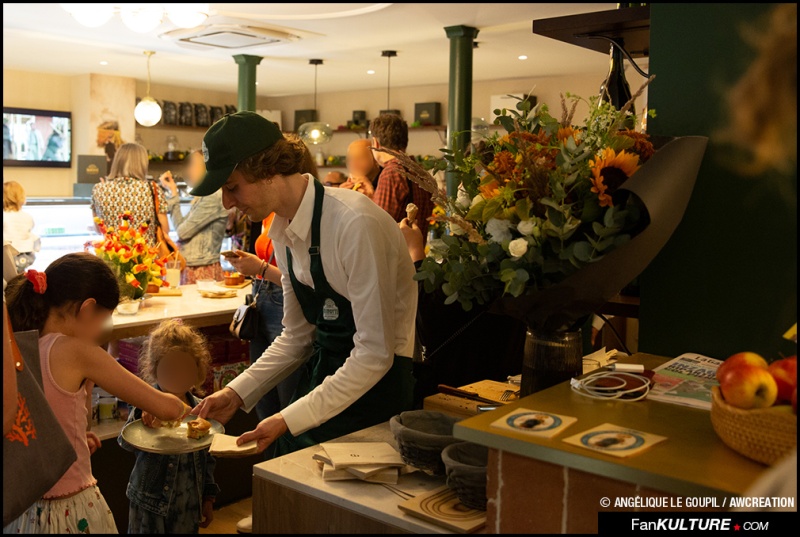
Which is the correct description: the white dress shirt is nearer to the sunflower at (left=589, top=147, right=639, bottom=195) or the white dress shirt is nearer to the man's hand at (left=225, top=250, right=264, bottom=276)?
the sunflower at (left=589, top=147, right=639, bottom=195)

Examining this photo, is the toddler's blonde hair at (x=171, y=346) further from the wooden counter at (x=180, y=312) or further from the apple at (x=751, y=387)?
the apple at (x=751, y=387)

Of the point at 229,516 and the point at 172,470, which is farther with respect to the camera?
the point at 229,516

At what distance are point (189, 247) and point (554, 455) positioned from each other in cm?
438

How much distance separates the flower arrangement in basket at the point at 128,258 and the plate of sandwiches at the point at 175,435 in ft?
5.05

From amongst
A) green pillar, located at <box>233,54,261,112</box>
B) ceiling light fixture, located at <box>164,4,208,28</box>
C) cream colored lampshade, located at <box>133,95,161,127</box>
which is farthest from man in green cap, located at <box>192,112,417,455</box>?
cream colored lampshade, located at <box>133,95,161,127</box>

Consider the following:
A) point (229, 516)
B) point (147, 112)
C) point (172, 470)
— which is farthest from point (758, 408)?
point (147, 112)

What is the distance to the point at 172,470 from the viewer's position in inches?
111

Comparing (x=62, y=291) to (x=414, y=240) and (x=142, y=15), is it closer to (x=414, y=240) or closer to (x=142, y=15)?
(x=414, y=240)

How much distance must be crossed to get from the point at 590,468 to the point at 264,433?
2.88ft

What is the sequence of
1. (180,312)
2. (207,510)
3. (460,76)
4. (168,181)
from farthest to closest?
(460,76)
(168,181)
(180,312)
(207,510)

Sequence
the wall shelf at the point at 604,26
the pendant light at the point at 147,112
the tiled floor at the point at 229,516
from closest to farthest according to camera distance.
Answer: the wall shelf at the point at 604,26 < the tiled floor at the point at 229,516 < the pendant light at the point at 147,112

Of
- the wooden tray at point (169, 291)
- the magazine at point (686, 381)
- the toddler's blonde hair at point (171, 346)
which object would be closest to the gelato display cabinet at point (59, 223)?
the wooden tray at point (169, 291)

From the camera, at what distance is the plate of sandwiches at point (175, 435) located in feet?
7.23

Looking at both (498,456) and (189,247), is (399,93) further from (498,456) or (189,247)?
(498,456)
